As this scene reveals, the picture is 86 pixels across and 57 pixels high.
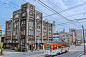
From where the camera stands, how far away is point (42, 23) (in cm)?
4247

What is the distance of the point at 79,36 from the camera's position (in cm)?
11300

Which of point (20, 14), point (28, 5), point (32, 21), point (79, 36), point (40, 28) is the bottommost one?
point (79, 36)

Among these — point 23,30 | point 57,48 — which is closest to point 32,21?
point 23,30

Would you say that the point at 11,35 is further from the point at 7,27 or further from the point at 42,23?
the point at 42,23

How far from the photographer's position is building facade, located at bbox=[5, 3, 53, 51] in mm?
35388

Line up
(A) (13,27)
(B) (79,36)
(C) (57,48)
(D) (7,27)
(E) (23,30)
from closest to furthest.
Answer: (C) (57,48)
(E) (23,30)
(A) (13,27)
(D) (7,27)
(B) (79,36)

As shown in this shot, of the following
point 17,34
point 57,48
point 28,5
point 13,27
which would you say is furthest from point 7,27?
point 57,48

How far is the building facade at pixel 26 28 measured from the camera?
35.4 metres

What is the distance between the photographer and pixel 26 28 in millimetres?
35062

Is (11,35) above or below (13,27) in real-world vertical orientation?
below

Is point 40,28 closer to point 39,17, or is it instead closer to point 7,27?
point 39,17

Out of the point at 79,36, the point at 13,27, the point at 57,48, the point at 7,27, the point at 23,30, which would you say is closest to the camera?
the point at 57,48

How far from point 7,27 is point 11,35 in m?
5.28

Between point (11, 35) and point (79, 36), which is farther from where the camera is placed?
point (79, 36)
